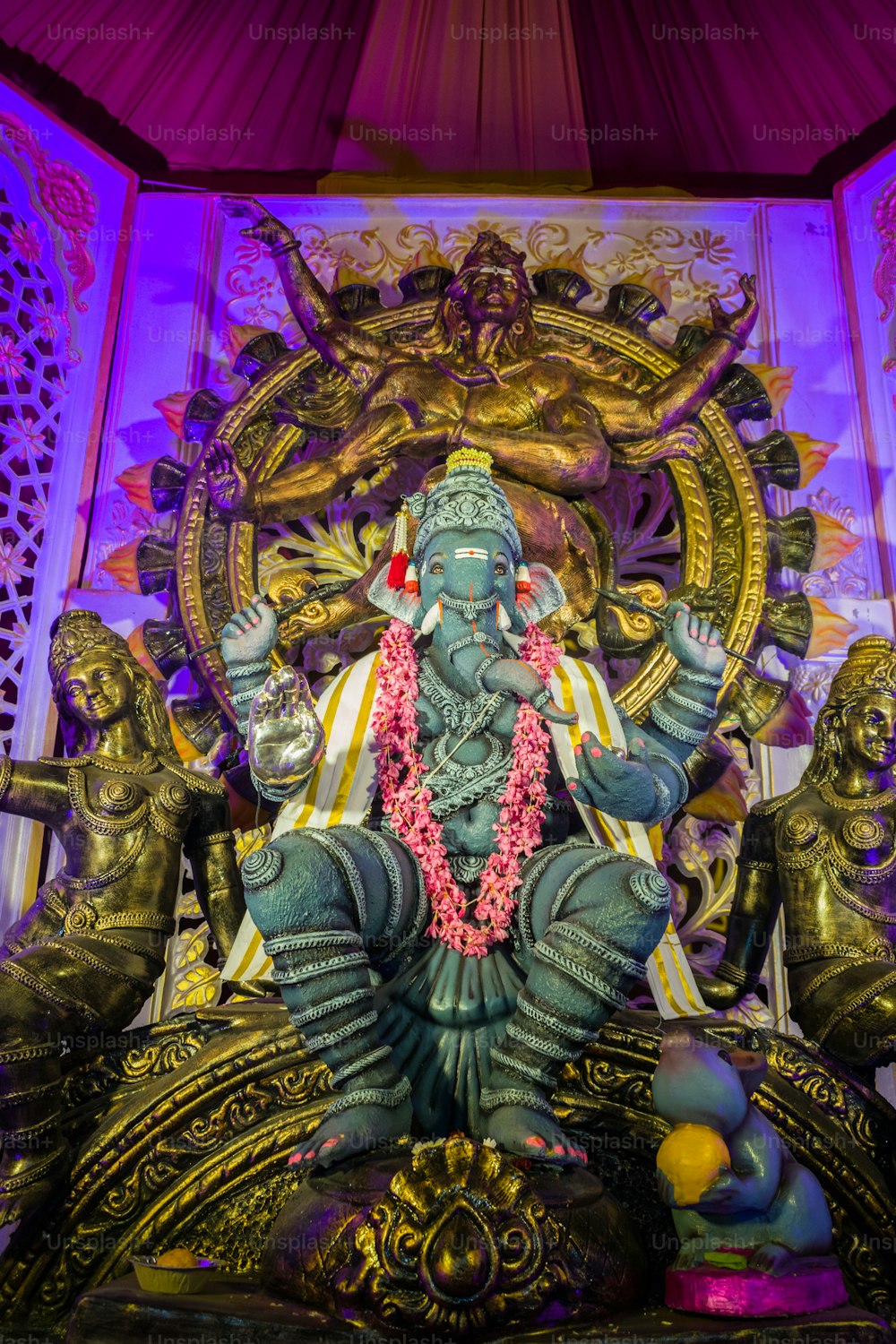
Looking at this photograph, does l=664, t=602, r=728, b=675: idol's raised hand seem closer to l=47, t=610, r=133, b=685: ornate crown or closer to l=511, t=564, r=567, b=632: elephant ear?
l=511, t=564, r=567, b=632: elephant ear

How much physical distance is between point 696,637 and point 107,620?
2.00m

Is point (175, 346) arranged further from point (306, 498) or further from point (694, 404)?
point (694, 404)

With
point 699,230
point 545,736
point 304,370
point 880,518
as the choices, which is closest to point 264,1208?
point 545,736

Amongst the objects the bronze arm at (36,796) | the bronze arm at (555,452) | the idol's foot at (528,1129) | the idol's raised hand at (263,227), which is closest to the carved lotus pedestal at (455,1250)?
the idol's foot at (528,1129)

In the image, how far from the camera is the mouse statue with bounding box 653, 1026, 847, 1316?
191cm

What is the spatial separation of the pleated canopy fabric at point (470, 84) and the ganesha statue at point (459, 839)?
6.54 ft

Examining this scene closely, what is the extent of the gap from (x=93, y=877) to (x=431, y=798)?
79cm

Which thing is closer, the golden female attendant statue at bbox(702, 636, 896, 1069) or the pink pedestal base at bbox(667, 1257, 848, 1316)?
the pink pedestal base at bbox(667, 1257, 848, 1316)

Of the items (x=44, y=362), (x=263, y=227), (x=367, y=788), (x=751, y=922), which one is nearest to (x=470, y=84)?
Answer: (x=263, y=227)

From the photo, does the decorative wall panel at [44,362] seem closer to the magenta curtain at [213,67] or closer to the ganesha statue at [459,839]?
the magenta curtain at [213,67]

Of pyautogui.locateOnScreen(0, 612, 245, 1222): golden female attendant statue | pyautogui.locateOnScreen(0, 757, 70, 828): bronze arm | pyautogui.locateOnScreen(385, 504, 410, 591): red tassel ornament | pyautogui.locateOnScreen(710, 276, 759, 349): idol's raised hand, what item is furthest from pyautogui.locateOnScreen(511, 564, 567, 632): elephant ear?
pyautogui.locateOnScreen(710, 276, 759, 349): idol's raised hand

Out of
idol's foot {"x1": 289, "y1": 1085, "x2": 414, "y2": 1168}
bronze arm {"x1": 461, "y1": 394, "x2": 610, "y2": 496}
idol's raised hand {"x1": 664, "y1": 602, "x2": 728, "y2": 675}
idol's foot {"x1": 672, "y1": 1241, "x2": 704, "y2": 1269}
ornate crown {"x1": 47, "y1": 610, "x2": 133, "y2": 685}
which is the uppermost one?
bronze arm {"x1": 461, "y1": 394, "x2": 610, "y2": 496}

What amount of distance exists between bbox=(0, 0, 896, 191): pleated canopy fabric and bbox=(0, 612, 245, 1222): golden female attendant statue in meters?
2.16

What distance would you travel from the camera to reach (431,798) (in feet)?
8.56
